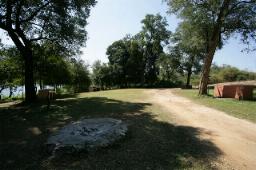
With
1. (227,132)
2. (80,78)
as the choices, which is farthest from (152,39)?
(227,132)

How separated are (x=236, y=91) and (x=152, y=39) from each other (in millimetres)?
37932

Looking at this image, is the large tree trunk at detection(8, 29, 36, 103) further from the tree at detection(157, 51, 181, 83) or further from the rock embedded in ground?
the tree at detection(157, 51, 181, 83)

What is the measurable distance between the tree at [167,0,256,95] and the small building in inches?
103

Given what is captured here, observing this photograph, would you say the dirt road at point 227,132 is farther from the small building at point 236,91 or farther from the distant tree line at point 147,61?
the distant tree line at point 147,61

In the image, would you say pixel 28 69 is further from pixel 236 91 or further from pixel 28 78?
pixel 236 91

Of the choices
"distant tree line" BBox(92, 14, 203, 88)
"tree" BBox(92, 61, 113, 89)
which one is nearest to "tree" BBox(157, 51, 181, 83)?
"distant tree line" BBox(92, 14, 203, 88)

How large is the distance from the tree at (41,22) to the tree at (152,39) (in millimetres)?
35586

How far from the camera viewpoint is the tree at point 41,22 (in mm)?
22609

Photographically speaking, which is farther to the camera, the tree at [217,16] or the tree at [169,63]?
the tree at [169,63]

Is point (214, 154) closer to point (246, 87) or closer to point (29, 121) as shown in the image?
point (29, 121)

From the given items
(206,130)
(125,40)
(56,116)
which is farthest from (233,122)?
(125,40)

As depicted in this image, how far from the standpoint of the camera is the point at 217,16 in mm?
26984

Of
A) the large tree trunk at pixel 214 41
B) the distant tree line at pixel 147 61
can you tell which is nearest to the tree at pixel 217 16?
the large tree trunk at pixel 214 41

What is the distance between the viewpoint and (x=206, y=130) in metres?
11.6
